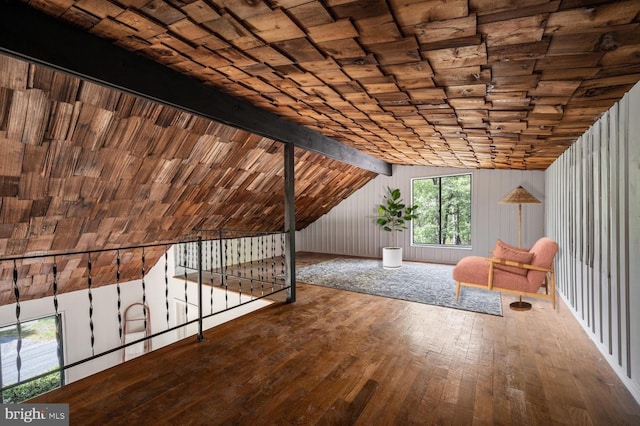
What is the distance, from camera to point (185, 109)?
8.45 ft

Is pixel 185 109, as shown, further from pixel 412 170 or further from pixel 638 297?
pixel 412 170

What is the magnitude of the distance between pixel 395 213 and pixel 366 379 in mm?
4799

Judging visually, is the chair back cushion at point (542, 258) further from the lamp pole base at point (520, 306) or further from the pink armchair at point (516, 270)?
the lamp pole base at point (520, 306)

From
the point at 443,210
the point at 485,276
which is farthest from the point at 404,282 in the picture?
the point at 443,210

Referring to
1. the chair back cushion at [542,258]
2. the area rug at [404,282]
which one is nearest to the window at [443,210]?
the area rug at [404,282]

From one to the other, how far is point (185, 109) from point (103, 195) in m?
1.58

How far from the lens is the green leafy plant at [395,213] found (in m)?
6.70

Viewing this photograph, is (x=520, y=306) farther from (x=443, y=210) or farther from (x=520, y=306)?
(x=443, y=210)

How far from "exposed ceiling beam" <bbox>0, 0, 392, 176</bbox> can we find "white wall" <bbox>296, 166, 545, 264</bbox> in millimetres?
4821

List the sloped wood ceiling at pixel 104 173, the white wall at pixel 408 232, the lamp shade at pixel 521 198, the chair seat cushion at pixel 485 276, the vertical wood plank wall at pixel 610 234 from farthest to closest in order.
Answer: the white wall at pixel 408 232, the lamp shade at pixel 521 198, the chair seat cushion at pixel 485 276, the sloped wood ceiling at pixel 104 173, the vertical wood plank wall at pixel 610 234

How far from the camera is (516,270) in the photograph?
373 cm

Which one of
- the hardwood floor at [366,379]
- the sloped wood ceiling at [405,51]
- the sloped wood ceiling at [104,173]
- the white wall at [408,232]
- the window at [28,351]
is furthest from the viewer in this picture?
the white wall at [408,232]

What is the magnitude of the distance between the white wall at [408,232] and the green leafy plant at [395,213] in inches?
7.6

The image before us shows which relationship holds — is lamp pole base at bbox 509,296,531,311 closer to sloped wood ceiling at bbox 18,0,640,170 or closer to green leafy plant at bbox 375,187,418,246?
sloped wood ceiling at bbox 18,0,640,170
